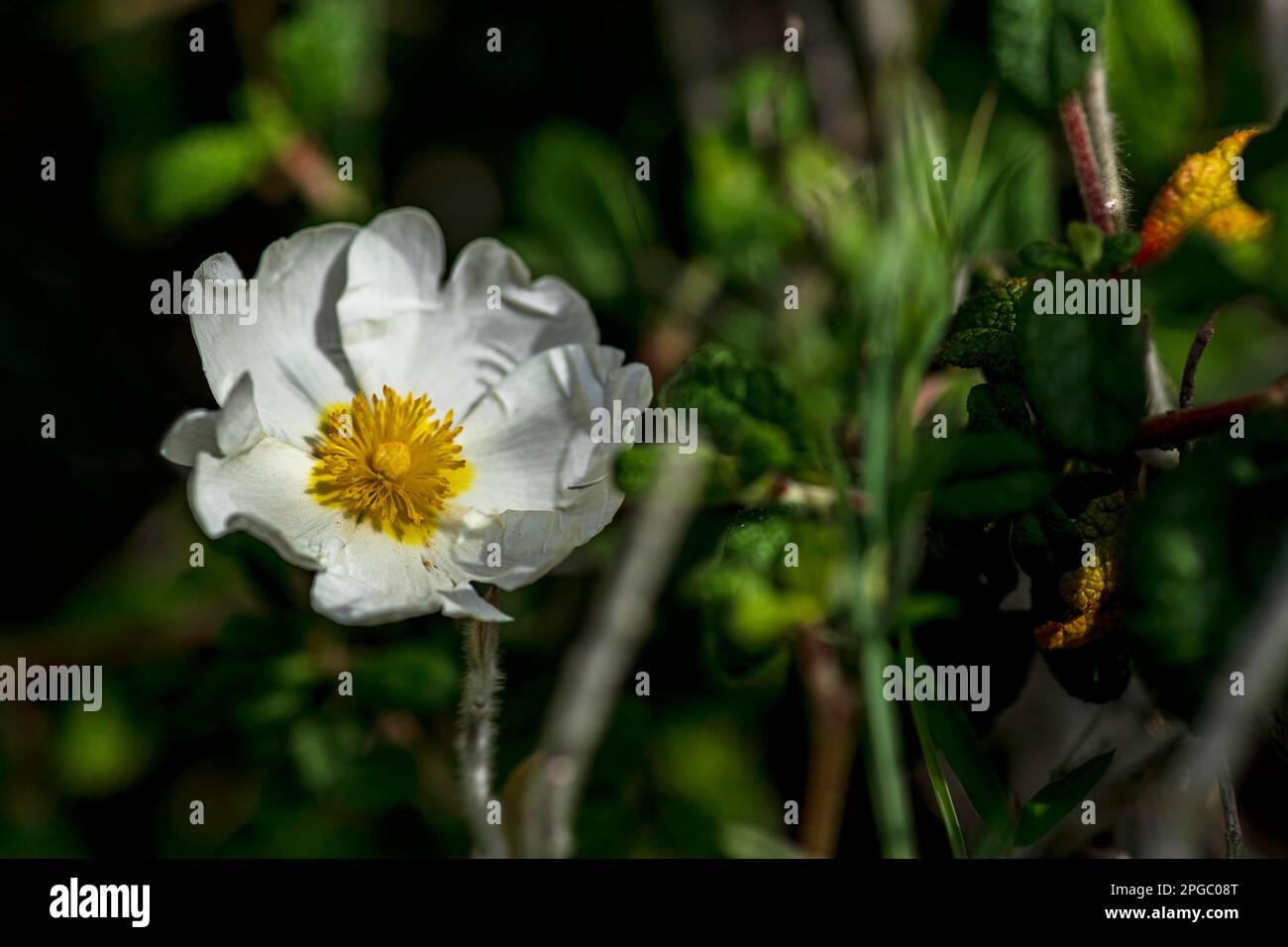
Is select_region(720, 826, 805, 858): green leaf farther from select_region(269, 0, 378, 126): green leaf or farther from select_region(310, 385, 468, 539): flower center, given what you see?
select_region(269, 0, 378, 126): green leaf

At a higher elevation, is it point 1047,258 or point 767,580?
point 1047,258

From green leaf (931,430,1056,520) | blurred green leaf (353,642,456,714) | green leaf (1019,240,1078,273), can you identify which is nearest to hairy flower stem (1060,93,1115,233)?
green leaf (1019,240,1078,273)

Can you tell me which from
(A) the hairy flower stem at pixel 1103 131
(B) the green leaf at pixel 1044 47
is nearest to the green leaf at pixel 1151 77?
(A) the hairy flower stem at pixel 1103 131

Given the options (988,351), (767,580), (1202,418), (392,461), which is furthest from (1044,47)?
(392,461)

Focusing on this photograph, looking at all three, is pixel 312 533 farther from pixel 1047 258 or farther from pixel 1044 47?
pixel 1044 47

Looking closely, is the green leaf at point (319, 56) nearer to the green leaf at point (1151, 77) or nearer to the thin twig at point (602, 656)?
the thin twig at point (602, 656)
